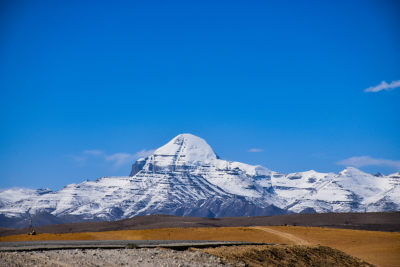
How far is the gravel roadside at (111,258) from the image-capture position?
96.4 feet

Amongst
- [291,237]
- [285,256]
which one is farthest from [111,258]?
[291,237]

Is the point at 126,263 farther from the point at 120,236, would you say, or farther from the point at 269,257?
the point at 120,236

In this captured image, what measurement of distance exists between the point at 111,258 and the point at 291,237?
40574mm

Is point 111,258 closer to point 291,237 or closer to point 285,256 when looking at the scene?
point 285,256

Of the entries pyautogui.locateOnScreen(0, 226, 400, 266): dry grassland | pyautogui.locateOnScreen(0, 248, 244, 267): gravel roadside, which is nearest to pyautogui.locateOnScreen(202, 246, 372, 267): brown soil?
pyautogui.locateOnScreen(0, 248, 244, 267): gravel roadside

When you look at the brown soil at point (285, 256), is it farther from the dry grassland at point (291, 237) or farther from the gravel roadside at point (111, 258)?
the dry grassland at point (291, 237)

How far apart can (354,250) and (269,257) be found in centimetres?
2443

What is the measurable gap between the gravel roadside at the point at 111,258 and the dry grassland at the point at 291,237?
84.5 ft

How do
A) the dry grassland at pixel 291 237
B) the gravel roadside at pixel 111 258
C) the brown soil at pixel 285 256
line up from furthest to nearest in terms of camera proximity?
the dry grassland at pixel 291 237, the brown soil at pixel 285 256, the gravel roadside at pixel 111 258

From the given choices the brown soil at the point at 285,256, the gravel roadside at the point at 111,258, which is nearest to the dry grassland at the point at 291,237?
the brown soil at the point at 285,256

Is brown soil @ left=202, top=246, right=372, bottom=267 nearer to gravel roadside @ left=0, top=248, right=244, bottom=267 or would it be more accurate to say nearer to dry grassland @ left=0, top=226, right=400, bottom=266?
gravel roadside @ left=0, top=248, right=244, bottom=267

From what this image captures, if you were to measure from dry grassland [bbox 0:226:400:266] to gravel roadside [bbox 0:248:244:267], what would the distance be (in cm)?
2574

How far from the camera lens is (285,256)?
40750mm

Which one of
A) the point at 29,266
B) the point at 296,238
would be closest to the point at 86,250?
the point at 29,266
